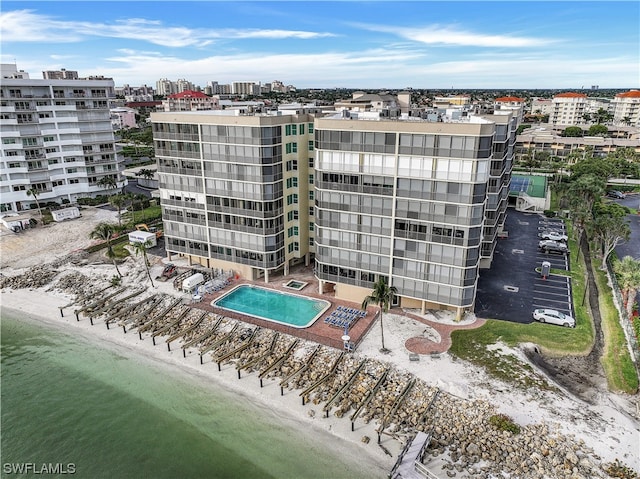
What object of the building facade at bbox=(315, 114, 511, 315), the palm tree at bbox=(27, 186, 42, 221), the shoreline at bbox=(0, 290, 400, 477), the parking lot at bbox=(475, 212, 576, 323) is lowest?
the shoreline at bbox=(0, 290, 400, 477)

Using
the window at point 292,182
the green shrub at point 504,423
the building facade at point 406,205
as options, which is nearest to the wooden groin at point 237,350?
the building facade at point 406,205

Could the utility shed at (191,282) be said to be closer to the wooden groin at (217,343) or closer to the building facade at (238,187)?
the building facade at (238,187)

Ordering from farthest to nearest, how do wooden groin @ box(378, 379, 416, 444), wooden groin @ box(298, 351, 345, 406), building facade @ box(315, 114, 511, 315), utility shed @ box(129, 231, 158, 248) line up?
utility shed @ box(129, 231, 158, 248), building facade @ box(315, 114, 511, 315), wooden groin @ box(298, 351, 345, 406), wooden groin @ box(378, 379, 416, 444)

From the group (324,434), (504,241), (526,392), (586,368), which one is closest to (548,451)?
(526,392)

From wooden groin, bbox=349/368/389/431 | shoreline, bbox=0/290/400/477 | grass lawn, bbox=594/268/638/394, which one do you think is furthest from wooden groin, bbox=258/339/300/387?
grass lawn, bbox=594/268/638/394

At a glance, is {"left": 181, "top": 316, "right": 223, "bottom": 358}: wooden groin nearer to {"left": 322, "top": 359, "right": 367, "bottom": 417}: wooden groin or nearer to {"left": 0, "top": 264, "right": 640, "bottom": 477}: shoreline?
{"left": 0, "top": 264, "right": 640, "bottom": 477}: shoreline

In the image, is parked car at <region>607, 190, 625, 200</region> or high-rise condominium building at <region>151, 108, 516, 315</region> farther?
parked car at <region>607, 190, 625, 200</region>

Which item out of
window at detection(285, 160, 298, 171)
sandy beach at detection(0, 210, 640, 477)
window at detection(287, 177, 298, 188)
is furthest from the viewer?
window at detection(287, 177, 298, 188)

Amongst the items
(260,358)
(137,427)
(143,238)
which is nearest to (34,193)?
(143,238)
